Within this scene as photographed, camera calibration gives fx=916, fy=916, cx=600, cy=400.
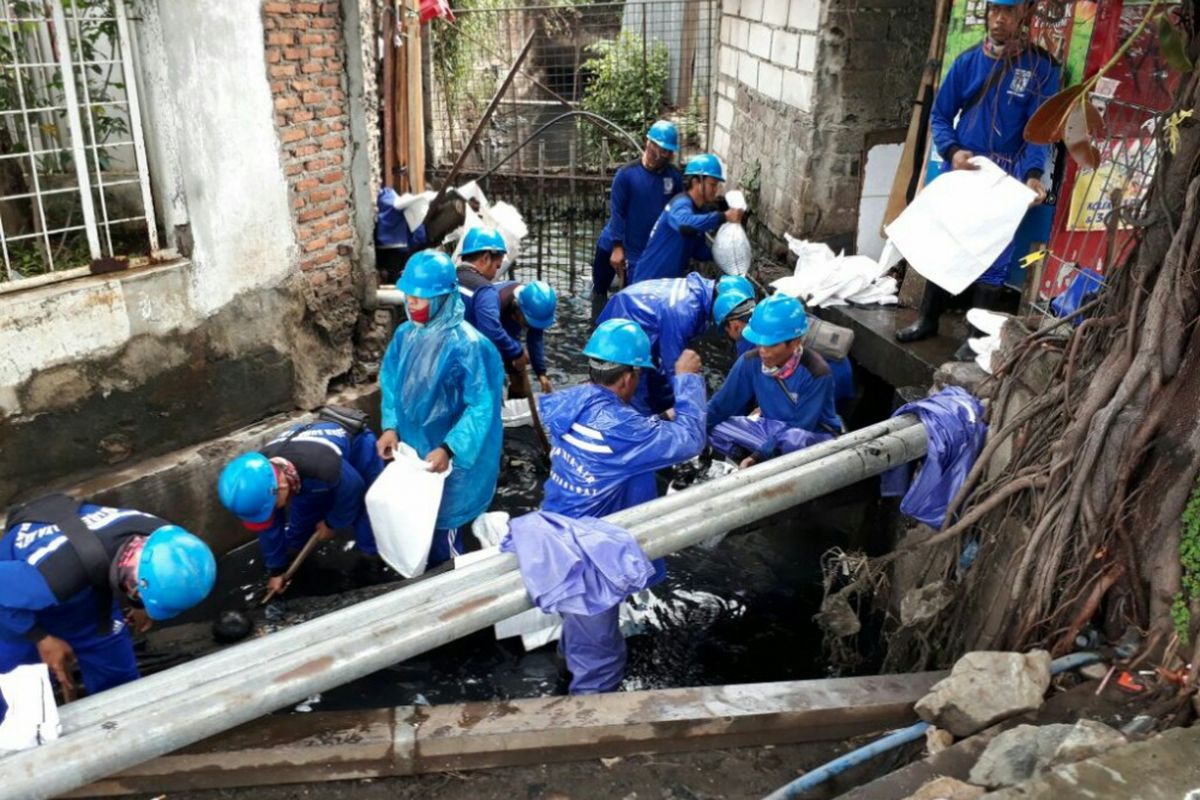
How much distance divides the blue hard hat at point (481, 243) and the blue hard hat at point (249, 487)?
2.29 m

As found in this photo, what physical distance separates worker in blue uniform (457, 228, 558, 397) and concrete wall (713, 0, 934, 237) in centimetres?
263

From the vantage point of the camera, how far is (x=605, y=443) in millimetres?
4141

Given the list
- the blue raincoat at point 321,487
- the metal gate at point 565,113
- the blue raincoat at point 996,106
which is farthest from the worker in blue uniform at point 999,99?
the metal gate at point 565,113

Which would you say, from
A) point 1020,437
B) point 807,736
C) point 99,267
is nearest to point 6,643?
point 99,267

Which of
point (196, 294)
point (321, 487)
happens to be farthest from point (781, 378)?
point (196, 294)

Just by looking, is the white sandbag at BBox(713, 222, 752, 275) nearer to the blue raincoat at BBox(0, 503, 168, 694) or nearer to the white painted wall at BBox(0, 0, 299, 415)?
the white painted wall at BBox(0, 0, 299, 415)

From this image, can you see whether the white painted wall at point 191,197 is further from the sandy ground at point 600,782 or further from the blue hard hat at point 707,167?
the blue hard hat at point 707,167

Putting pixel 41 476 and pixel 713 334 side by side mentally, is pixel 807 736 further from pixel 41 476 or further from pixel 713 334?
pixel 713 334

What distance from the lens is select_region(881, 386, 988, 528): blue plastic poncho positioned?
158 inches

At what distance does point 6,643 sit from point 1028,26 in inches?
217

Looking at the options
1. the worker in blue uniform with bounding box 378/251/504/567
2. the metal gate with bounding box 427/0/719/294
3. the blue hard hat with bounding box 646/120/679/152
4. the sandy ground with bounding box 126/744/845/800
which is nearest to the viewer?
the sandy ground with bounding box 126/744/845/800

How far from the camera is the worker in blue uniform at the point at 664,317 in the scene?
5.64 metres

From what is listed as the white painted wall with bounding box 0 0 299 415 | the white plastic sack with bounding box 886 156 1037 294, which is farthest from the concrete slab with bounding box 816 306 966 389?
the white painted wall with bounding box 0 0 299 415

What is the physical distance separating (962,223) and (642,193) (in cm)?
334
